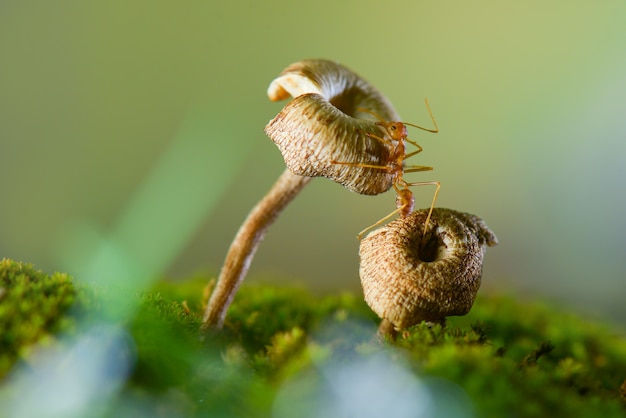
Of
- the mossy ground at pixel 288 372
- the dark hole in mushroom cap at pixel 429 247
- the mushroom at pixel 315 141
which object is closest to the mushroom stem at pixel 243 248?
the mushroom at pixel 315 141

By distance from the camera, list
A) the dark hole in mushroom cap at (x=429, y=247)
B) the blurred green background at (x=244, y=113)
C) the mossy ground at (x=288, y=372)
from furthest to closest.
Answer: the blurred green background at (x=244, y=113) → the dark hole in mushroom cap at (x=429, y=247) → the mossy ground at (x=288, y=372)

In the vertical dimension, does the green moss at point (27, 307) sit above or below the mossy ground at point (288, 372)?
below

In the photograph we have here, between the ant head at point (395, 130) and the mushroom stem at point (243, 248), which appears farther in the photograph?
the mushroom stem at point (243, 248)

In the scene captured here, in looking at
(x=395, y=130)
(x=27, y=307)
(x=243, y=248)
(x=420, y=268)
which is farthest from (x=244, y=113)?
(x=27, y=307)

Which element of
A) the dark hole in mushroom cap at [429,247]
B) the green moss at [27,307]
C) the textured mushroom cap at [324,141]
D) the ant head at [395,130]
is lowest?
the green moss at [27,307]

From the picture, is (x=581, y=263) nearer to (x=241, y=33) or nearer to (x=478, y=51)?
(x=478, y=51)

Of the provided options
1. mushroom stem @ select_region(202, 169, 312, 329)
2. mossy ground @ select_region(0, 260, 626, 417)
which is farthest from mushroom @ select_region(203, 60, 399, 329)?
mossy ground @ select_region(0, 260, 626, 417)

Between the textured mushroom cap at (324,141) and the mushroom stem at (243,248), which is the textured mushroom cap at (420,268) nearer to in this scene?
the textured mushroom cap at (324,141)

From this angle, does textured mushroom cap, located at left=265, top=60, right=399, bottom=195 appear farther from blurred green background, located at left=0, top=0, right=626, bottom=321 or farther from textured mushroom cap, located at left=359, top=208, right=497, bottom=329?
blurred green background, located at left=0, top=0, right=626, bottom=321
